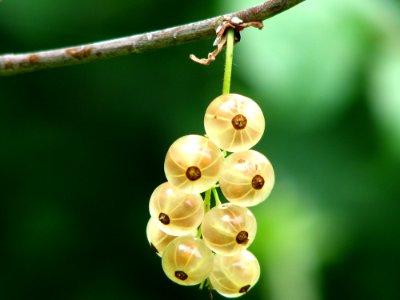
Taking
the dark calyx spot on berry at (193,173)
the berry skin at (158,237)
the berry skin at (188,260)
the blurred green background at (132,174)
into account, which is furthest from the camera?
the blurred green background at (132,174)

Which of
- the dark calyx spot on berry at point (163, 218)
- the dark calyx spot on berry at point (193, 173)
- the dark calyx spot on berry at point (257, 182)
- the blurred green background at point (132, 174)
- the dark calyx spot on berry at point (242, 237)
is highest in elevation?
the dark calyx spot on berry at point (193, 173)

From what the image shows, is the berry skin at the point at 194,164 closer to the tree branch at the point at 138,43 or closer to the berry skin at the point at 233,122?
the berry skin at the point at 233,122

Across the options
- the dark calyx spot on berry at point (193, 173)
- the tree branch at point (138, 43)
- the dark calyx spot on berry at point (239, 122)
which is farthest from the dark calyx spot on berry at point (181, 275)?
the tree branch at point (138, 43)

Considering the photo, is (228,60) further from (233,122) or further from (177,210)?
(177,210)

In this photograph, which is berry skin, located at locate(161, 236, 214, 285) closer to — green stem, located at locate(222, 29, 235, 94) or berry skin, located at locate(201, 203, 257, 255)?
berry skin, located at locate(201, 203, 257, 255)

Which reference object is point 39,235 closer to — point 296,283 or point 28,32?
point 28,32
